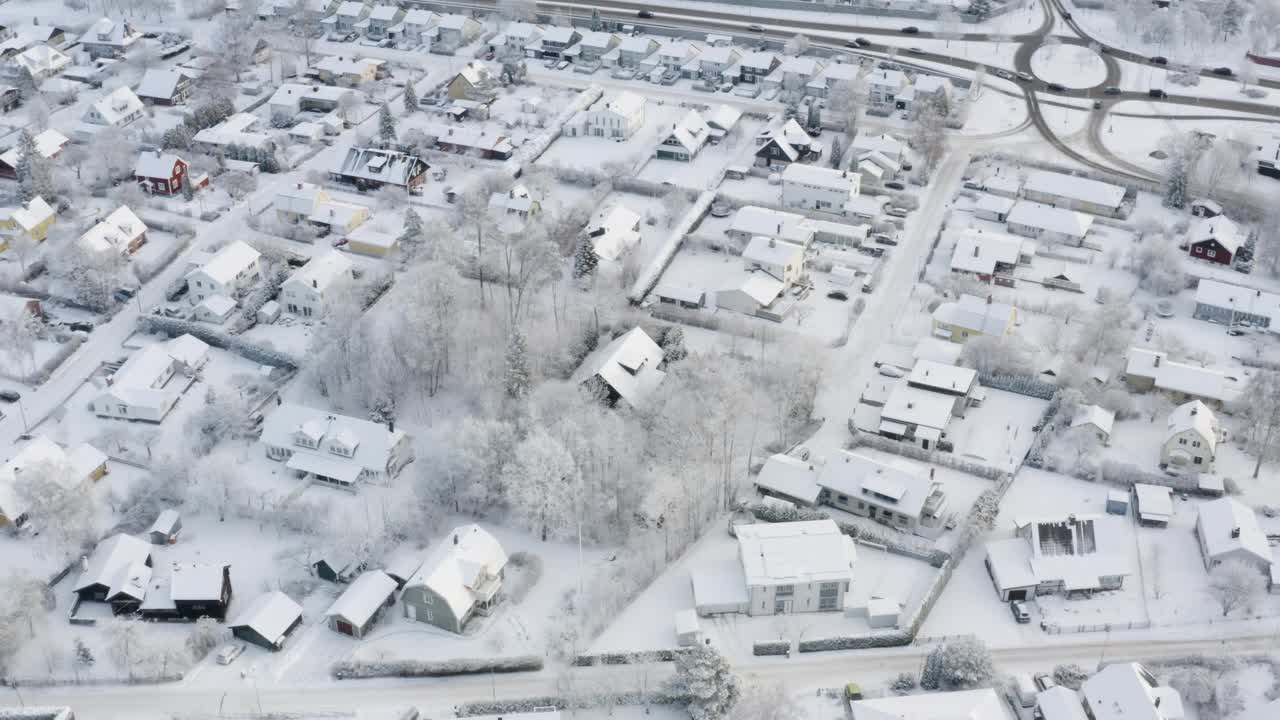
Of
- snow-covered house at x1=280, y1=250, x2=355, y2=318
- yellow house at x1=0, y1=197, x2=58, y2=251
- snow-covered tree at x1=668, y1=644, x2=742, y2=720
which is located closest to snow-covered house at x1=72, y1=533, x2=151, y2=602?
snow-covered house at x1=280, y1=250, x2=355, y2=318

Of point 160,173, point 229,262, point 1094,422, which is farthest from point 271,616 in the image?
point 160,173

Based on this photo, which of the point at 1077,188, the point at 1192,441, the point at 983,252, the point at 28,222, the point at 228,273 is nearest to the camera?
the point at 1192,441

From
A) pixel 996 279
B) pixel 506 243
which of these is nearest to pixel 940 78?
pixel 996 279

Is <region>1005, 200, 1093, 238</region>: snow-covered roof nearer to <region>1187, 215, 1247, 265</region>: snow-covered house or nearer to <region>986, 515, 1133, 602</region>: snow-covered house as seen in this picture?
<region>1187, 215, 1247, 265</region>: snow-covered house

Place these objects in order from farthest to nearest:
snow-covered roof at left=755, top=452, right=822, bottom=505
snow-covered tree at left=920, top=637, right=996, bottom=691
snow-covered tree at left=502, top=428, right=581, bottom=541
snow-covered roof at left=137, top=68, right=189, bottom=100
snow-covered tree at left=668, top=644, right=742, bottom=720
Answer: snow-covered roof at left=137, top=68, right=189, bottom=100 < snow-covered roof at left=755, top=452, right=822, bottom=505 < snow-covered tree at left=502, top=428, right=581, bottom=541 < snow-covered tree at left=920, top=637, right=996, bottom=691 < snow-covered tree at left=668, top=644, right=742, bottom=720

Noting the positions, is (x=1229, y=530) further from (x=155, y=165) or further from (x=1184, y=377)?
(x=155, y=165)

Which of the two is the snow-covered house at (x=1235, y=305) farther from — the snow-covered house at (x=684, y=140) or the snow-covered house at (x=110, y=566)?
the snow-covered house at (x=110, y=566)
